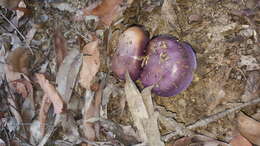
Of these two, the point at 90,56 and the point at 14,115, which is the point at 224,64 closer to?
the point at 90,56

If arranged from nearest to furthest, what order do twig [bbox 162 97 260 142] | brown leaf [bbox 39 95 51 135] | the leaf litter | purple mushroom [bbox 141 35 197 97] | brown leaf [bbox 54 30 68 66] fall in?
purple mushroom [bbox 141 35 197 97] → twig [bbox 162 97 260 142] → the leaf litter → brown leaf [bbox 39 95 51 135] → brown leaf [bbox 54 30 68 66]

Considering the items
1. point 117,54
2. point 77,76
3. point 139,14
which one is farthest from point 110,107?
point 139,14

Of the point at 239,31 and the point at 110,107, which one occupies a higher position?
the point at 239,31

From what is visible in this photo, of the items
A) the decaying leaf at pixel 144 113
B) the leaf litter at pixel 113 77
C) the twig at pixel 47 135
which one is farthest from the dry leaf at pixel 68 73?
the decaying leaf at pixel 144 113

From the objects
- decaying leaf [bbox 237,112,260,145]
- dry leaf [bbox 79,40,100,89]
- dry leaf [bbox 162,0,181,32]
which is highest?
dry leaf [bbox 162,0,181,32]

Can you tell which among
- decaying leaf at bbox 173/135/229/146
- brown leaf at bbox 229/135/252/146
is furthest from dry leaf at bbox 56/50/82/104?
brown leaf at bbox 229/135/252/146

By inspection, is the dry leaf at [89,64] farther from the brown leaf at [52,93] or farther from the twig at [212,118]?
the twig at [212,118]

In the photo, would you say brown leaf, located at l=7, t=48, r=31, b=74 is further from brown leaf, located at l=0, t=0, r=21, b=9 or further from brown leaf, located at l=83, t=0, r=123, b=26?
brown leaf, located at l=83, t=0, r=123, b=26
